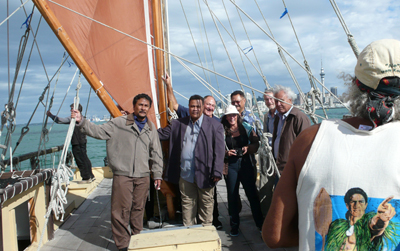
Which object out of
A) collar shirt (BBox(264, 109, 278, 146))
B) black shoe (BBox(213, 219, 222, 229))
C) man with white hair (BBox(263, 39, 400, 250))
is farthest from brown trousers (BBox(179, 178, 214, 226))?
man with white hair (BBox(263, 39, 400, 250))

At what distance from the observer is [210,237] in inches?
95.3

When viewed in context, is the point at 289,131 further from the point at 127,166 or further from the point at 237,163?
the point at 127,166

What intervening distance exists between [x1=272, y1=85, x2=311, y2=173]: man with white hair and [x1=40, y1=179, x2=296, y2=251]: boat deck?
2.96ft

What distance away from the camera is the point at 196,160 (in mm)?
3270

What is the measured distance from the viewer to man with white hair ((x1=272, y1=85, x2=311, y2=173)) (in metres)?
3.06

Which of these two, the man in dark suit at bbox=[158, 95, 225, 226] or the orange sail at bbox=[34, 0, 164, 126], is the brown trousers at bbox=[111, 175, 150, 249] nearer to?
the man in dark suit at bbox=[158, 95, 225, 226]

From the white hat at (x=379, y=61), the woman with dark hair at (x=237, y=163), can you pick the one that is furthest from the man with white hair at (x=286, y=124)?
the white hat at (x=379, y=61)

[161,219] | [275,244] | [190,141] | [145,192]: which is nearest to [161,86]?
[190,141]

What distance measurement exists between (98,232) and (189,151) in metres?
1.56

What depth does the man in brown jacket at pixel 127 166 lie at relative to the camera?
10.2ft

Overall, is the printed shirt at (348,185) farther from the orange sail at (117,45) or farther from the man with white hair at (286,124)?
the orange sail at (117,45)

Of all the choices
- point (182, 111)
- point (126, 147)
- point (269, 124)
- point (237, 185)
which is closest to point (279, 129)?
point (269, 124)

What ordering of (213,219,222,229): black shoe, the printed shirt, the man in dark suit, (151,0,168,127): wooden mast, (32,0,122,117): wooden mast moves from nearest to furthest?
the printed shirt < the man in dark suit < (32,0,122,117): wooden mast < (213,219,222,229): black shoe < (151,0,168,127): wooden mast

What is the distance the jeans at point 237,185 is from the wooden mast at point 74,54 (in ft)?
5.03
